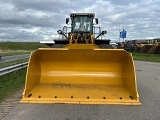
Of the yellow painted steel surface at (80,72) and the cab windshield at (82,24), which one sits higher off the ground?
the cab windshield at (82,24)

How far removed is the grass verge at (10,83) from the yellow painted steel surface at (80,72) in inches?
51.7

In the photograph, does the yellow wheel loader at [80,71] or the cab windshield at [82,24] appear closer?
the yellow wheel loader at [80,71]

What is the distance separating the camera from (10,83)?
10.7 metres

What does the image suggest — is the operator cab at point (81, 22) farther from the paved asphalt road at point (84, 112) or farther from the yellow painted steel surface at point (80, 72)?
A: the paved asphalt road at point (84, 112)

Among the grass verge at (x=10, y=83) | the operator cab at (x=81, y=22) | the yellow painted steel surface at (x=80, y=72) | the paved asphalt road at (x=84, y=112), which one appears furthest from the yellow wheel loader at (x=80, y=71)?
the operator cab at (x=81, y=22)

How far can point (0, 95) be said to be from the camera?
8531mm

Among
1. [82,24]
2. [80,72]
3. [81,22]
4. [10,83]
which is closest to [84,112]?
[80,72]

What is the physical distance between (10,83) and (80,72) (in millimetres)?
3414

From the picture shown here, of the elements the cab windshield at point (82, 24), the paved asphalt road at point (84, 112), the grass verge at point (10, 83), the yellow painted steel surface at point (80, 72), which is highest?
the cab windshield at point (82, 24)

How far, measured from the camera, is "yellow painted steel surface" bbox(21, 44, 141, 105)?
726cm

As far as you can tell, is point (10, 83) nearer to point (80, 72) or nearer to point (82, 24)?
point (80, 72)

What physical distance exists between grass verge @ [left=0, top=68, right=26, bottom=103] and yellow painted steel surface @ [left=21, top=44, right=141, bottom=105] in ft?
4.31

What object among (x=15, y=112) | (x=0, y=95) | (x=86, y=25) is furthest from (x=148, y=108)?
(x=86, y=25)

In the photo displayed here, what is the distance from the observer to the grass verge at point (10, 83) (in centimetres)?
903
